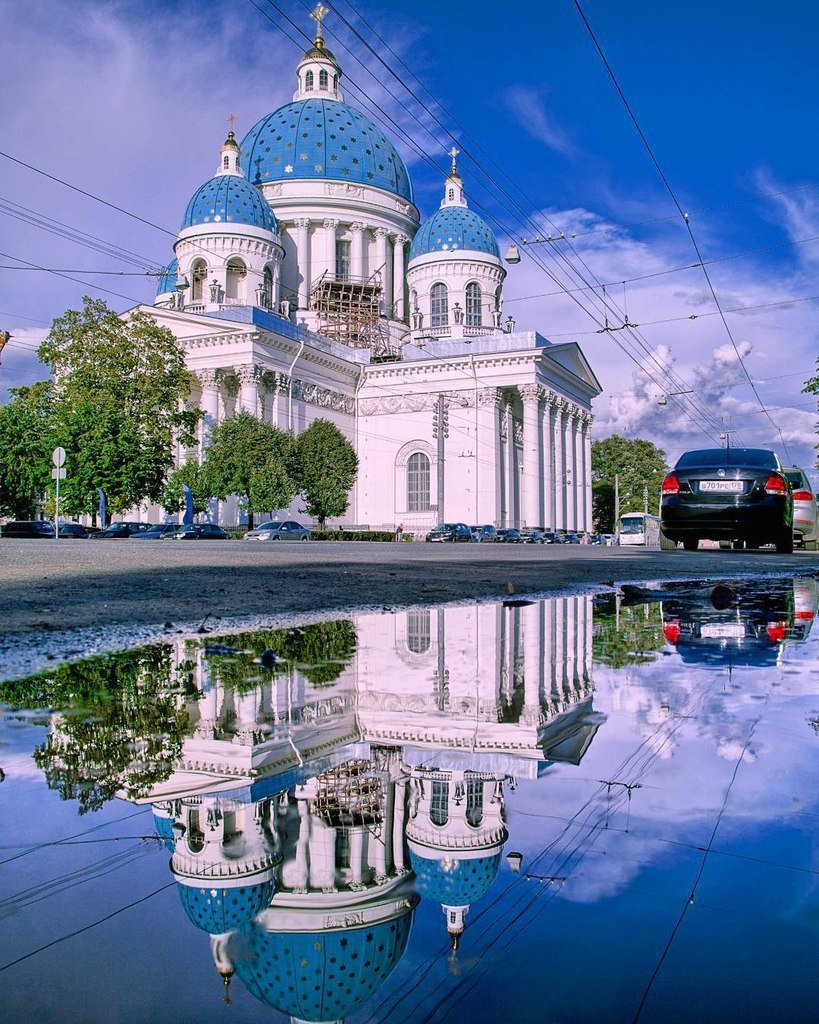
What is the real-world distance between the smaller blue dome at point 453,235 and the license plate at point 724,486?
45.0 meters

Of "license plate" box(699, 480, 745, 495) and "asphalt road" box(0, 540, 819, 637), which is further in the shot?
"license plate" box(699, 480, 745, 495)

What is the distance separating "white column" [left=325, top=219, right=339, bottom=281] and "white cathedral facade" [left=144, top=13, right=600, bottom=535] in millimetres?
139

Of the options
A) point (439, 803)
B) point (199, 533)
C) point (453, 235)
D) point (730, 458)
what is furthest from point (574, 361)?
point (439, 803)

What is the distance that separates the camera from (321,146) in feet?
180

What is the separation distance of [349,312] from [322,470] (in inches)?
653

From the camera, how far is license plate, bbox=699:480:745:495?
1306 centimetres

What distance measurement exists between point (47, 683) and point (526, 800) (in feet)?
5.82

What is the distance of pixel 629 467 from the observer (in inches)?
3184

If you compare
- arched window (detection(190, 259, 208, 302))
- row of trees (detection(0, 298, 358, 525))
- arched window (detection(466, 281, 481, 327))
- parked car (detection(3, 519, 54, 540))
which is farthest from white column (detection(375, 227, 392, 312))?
parked car (detection(3, 519, 54, 540))

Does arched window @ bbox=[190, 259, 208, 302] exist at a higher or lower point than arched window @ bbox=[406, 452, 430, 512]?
higher

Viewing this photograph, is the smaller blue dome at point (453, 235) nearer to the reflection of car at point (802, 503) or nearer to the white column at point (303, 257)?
the white column at point (303, 257)

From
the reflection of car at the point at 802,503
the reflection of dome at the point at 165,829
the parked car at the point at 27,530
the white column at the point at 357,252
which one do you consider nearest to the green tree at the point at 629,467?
the white column at the point at 357,252

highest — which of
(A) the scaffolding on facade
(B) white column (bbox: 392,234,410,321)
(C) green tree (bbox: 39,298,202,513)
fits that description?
(B) white column (bbox: 392,234,410,321)

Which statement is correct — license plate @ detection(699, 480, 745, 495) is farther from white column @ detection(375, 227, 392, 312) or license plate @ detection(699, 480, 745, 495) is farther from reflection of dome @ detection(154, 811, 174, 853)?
white column @ detection(375, 227, 392, 312)
